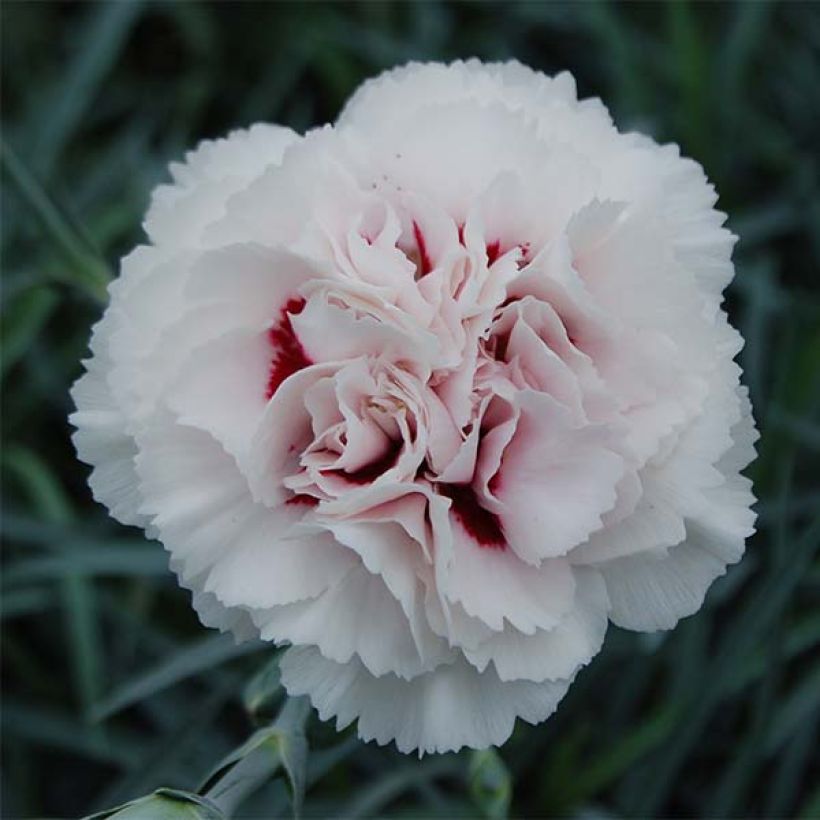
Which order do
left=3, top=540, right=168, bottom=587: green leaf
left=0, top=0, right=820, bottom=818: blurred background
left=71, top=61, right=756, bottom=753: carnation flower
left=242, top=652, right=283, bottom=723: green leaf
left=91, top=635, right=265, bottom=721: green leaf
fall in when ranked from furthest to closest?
1. left=3, top=540, right=168, bottom=587: green leaf
2. left=0, top=0, right=820, bottom=818: blurred background
3. left=91, top=635, right=265, bottom=721: green leaf
4. left=242, top=652, right=283, bottom=723: green leaf
5. left=71, top=61, right=756, bottom=753: carnation flower

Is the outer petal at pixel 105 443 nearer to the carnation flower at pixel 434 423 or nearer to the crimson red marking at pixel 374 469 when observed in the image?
the carnation flower at pixel 434 423

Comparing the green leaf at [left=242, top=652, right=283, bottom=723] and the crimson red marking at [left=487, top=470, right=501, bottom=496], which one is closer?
the crimson red marking at [left=487, top=470, right=501, bottom=496]

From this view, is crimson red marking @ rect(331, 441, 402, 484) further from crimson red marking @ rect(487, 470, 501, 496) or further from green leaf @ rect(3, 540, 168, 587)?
green leaf @ rect(3, 540, 168, 587)

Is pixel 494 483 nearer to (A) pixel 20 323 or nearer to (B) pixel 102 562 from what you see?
(B) pixel 102 562

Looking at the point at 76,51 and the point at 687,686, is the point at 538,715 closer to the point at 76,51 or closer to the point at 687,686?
the point at 687,686

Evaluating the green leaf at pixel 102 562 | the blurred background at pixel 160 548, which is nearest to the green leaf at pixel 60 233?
the blurred background at pixel 160 548

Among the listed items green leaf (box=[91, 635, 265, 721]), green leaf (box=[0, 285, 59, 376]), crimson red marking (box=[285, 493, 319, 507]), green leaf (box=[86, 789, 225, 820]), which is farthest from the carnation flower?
green leaf (box=[0, 285, 59, 376])

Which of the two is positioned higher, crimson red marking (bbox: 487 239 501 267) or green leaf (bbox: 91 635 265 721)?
crimson red marking (bbox: 487 239 501 267)
